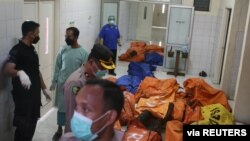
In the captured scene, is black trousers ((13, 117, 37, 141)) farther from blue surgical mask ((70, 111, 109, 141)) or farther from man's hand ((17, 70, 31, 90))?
blue surgical mask ((70, 111, 109, 141))

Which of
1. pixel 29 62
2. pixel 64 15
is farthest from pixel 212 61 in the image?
pixel 29 62

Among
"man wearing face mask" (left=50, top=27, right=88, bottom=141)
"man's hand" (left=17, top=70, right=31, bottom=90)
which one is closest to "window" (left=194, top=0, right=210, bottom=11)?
"man wearing face mask" (left=50, top=27, right=88, bottom=141)

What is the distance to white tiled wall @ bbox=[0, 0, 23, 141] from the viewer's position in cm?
347

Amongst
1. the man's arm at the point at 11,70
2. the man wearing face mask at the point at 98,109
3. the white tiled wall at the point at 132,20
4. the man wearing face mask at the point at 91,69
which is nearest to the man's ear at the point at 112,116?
the man wearing face mask at the point at 98,109

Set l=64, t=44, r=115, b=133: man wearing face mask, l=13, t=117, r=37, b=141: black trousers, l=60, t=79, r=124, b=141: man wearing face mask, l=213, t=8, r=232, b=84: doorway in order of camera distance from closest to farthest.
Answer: l=60, t=79, r=124, b=141: man wearing face mask → l=64, t=44, r=115, b=133: man wearing face mask → l=13, t=117, r=37, b=141: black trousers → l=213, t=8, r=232, b=84: doorway

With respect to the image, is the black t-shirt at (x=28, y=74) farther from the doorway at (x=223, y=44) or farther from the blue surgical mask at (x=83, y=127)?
the doorway at (x=223, y=44)

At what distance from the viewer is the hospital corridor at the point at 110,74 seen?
7.95 ft

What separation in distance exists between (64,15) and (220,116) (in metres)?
3.16

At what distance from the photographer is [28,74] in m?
3.58

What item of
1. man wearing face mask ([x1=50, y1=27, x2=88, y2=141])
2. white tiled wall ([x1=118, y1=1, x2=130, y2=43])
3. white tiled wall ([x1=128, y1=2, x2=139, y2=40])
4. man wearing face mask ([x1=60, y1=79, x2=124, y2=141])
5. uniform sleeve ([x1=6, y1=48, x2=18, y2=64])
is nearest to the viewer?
man wearing face mask ([x1=60, y1=79, x2=124, y2=141])

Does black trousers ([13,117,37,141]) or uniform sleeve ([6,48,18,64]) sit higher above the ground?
uniform sleeve ([6,48,18,64])

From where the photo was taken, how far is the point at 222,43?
776 centimetres

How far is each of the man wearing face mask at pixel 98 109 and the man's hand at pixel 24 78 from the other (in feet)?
5.91

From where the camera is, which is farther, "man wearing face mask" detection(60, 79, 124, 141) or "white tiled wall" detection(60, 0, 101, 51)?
"white tiled wall" detection(60, 0, 101, 51)
